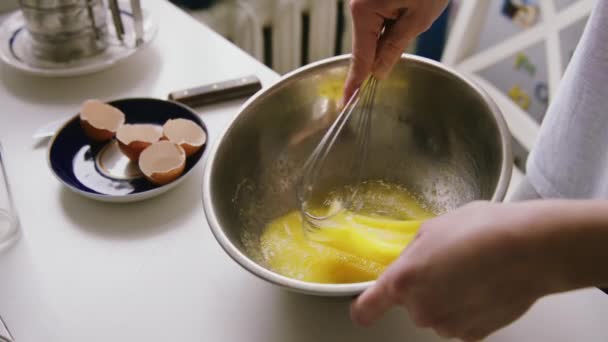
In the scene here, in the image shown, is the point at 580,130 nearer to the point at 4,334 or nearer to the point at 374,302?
the point at 374,302

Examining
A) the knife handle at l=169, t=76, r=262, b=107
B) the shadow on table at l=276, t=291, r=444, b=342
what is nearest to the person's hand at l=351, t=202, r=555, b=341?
the shadow on table at l=276, t=291, r=444, b=342

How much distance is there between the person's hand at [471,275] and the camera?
13.8 inches

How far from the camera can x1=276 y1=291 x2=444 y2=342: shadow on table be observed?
504mm

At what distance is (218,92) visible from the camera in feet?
2.50

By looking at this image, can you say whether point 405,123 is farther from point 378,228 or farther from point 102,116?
point 102,116

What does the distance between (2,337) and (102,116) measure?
0.29 metres

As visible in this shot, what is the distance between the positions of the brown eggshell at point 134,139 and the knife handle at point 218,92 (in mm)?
104

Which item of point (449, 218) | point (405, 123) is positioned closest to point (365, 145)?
point (405, 123)

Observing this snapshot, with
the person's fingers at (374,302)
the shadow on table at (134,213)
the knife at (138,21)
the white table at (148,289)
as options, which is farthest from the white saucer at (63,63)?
the person's fingers at (374,302)

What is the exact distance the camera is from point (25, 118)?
75cm

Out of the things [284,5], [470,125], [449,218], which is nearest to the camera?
[449,218]

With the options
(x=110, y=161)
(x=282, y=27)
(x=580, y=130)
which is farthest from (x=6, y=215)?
(x=282, y=27)

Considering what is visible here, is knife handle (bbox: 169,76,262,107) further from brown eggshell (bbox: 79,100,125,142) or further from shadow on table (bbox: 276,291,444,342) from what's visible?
shadow on table (bbox: 276,291,444,342)

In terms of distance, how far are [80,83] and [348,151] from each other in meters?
0.41
